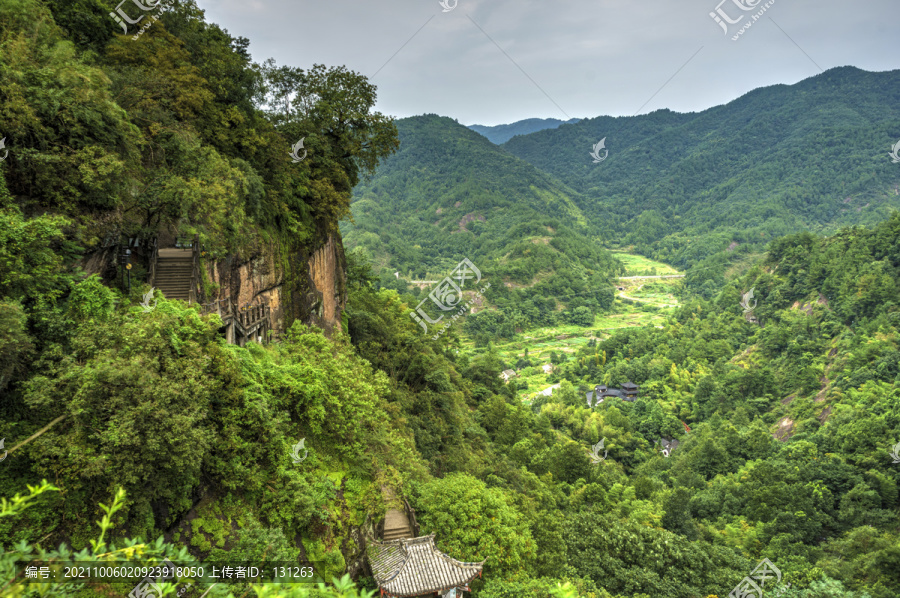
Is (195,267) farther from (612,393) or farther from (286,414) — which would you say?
(612,393)

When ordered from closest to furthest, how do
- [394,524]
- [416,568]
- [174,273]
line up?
[416,568] → [174,273] → [394,524]

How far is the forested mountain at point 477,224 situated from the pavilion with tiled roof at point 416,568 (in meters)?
82.0

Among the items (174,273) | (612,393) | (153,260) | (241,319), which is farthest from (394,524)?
(612,393)

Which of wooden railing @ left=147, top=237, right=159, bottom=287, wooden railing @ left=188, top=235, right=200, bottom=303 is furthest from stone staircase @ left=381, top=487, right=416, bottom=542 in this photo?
wooden railing @ left=147, top=237, right=159, bottom=287

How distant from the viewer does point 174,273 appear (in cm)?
1385

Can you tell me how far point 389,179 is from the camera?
609ft

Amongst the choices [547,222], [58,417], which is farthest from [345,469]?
[547,222]

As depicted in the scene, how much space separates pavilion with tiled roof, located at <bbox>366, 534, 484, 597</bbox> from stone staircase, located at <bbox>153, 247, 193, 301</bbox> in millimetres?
9071

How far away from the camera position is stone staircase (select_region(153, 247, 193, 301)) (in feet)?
44.4

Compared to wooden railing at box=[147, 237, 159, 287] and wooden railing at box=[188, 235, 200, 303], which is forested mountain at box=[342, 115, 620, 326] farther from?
wooden railing at box=[147, 237, 159, 287]

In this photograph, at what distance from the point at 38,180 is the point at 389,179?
18158cm

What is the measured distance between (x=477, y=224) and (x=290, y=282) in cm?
13517

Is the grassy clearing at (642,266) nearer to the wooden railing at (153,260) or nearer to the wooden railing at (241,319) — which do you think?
the wooden railing at (241,319)

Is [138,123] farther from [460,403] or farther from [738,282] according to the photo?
[738,282]
